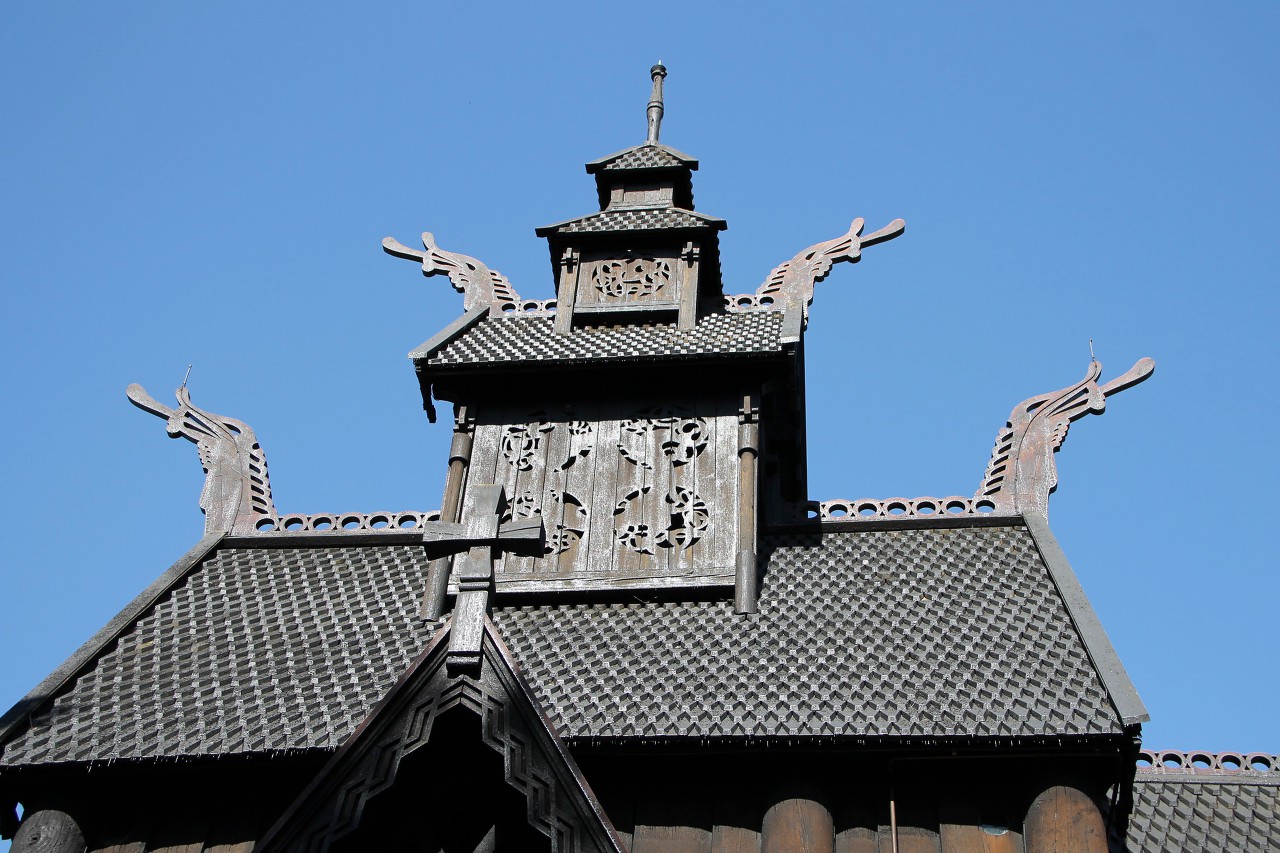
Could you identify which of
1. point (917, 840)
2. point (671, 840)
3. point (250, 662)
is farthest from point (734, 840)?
point (250, 662)

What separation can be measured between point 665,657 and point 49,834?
458 cm

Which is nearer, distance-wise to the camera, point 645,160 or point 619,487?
point 619,487

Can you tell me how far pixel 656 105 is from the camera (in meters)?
21.1

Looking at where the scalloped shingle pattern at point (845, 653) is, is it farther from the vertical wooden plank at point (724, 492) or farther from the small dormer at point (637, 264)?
the small dormer at point (637, 264)

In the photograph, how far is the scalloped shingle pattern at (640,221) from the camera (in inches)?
717

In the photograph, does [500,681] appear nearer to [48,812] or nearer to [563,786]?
[563,786]

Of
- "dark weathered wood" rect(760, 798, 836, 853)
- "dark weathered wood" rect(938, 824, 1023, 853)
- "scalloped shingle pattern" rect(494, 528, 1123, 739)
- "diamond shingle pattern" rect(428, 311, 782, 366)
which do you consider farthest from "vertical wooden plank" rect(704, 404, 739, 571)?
"dark weathered wood" rect(938, 824, 1023, 853)

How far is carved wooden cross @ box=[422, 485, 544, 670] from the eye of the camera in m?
9.83

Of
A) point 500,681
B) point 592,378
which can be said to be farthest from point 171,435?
point 500,681

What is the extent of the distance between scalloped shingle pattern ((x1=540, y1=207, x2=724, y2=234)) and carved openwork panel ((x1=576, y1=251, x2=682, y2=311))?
287 mm

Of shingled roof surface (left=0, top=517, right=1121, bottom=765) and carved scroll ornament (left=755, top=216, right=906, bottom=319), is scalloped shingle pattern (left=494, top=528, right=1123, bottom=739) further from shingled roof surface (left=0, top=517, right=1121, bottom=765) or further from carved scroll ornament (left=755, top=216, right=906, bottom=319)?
carved scroll ornament (left=755, top=216, right=906, bottom=319)

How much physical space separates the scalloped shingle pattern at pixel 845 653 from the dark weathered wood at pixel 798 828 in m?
0.50

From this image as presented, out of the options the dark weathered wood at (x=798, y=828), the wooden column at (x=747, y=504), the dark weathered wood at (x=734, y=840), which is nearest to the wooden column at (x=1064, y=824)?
the dark weathered wood at (x=798, y=828)

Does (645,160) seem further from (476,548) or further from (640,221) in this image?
(476,548)
